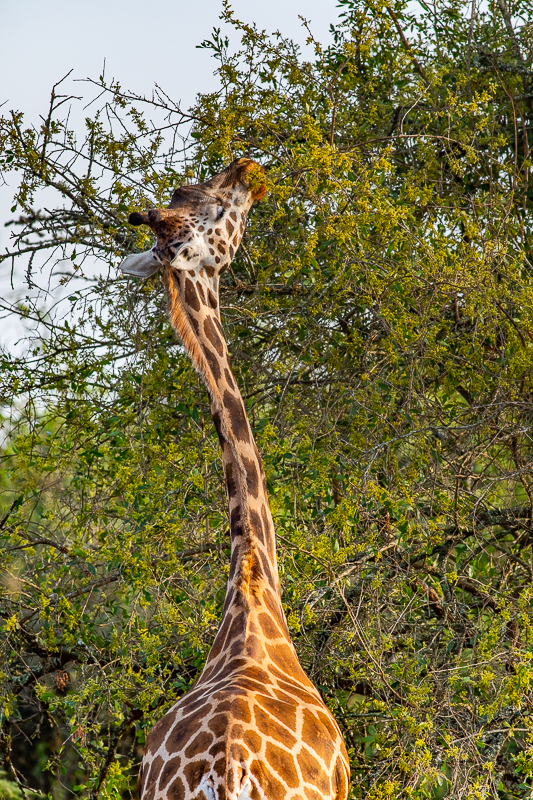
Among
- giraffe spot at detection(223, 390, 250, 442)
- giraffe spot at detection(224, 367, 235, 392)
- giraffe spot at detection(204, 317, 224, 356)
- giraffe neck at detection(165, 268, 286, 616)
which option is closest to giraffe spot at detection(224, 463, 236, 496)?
giraffe neck at detection(165, 268, 286, 616)

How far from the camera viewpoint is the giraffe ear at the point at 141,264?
3020mm

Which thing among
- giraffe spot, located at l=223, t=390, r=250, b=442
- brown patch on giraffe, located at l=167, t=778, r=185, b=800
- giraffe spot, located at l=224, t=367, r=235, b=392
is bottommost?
brown patch on giraffe, located at l=167, t=778, r=185, b=800

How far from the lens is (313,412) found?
147 inches

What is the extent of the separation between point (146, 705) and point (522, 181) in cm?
292

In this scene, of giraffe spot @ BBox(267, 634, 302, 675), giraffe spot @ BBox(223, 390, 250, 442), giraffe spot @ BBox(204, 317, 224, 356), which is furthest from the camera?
giraffe spot @ BBox(204, 317, 224, 356)

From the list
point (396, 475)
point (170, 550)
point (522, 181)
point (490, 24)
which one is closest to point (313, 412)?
point (396, 475)

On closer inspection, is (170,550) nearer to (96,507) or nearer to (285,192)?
(96,507)

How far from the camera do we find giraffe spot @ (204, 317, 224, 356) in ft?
9.32

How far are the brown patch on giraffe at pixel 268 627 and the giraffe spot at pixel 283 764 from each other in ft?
1.48

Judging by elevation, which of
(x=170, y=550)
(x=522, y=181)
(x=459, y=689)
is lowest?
(x=459, y=689)

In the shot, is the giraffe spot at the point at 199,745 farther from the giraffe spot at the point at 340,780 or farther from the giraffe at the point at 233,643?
the giraffe spot at the point at 340,780

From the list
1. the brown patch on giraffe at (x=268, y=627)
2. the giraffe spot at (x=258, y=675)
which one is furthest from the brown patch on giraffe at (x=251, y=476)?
the giraffe spot at (x=258, y=675)

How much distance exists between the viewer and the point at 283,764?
6.69ft

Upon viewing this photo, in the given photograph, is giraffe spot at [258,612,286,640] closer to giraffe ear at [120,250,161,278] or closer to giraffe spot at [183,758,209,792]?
giraffe spot at [183,758,209,792]
